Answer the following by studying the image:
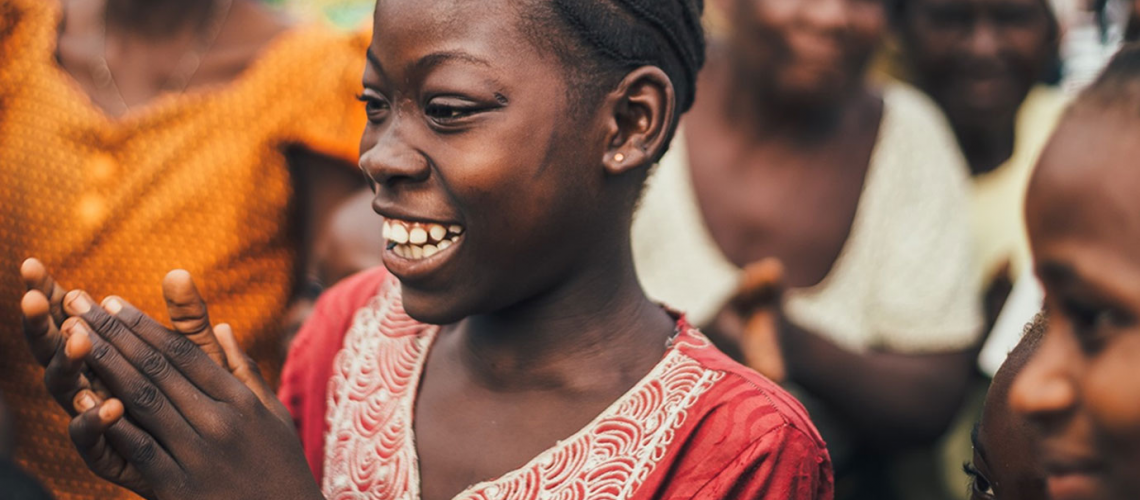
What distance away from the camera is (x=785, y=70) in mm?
3314

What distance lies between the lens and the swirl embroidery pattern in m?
1.88

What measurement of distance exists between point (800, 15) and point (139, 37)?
1.63 m

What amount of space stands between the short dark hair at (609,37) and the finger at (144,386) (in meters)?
0.70

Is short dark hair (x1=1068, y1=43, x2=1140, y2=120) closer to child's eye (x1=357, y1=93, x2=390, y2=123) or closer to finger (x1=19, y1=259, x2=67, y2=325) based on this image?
child's eye (x1=357, y1=93, x2=390, y2=123)

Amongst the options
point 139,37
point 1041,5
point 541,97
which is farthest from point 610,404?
point 1041,5

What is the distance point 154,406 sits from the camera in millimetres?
1746

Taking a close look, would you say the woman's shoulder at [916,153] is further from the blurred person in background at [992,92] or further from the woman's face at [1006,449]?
the woman's face at [1006,449]

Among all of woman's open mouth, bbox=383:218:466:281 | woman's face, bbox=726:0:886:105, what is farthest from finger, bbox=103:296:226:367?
woman's face, bbox=726:0:886:105

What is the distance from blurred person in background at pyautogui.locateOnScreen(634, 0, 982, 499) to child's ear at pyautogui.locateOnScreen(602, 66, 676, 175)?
1206mm

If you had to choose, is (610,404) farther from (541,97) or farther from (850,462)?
(850,462)

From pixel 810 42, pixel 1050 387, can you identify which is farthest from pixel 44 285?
pixel 810 42

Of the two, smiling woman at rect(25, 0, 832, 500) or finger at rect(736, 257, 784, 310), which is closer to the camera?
smiling woman at rect(25, 0, 832, 500)

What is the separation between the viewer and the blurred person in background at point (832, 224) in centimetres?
325

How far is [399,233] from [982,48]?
2538 mm
